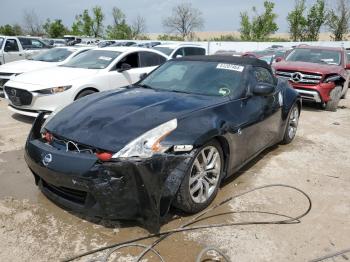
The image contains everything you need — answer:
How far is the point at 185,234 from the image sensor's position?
3410 mm

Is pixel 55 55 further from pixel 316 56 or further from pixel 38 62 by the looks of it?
pixel 316 56

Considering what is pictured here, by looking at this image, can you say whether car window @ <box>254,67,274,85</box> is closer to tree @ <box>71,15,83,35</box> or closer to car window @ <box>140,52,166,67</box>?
car window @ <box>140,52,166,67</box>

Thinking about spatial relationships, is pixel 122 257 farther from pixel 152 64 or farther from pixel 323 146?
pixel 152 64

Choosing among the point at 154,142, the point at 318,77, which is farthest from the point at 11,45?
the point at 154,142

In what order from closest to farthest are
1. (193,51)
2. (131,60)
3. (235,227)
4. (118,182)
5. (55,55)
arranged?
1. (118,182)
2. (235,227)
3. (131,60)
4. (55,55)
5. (193,51)

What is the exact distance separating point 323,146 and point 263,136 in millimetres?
2000

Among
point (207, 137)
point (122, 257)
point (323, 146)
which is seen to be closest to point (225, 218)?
point (207, 137)

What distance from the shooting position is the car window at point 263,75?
16.8 ft

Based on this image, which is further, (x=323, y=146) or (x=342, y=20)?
(x=342, y=20)

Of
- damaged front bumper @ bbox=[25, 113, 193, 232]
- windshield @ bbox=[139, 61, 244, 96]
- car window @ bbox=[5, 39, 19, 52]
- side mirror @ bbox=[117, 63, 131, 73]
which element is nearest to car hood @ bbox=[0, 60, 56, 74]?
side mirror @ bbox=[117, 63, 131, 73]

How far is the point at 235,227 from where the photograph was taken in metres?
3.59

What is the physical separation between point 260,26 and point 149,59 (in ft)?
149

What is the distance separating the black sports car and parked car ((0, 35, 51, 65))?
10.1 m

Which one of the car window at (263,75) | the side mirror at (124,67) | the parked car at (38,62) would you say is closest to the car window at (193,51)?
the parked car at (38,62)
